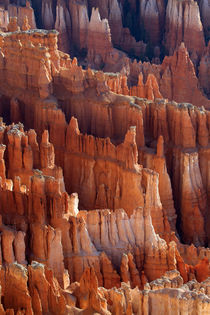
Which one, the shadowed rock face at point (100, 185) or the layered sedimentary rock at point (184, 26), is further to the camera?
the layered sedimentary rock at point (184, 26)

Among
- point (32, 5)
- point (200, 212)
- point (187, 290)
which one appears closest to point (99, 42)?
point (32, 5)

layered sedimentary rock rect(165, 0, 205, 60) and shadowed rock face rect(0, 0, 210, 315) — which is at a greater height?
layered sedimentary rock rect(165, 0, 205, 60)

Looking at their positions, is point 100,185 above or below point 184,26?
below

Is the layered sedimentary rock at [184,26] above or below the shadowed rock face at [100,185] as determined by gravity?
above

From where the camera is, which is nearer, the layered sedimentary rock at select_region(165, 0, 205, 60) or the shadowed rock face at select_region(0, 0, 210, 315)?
the shadowed rock face at select_region(0, 0, 210, 315)

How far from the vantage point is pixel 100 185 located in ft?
101

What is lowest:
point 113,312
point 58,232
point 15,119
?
point 113,312

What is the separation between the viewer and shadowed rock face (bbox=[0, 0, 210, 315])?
21.1 m

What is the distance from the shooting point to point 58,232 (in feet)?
80.3

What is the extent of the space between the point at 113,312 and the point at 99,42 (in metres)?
28.4

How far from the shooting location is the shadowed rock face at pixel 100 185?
21.1m

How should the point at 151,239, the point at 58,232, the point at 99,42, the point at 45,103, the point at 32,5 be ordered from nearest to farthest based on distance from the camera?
the point at 58,232, the point at 151,239, the point at 45,103, the point at 99,42, the point at 32,5

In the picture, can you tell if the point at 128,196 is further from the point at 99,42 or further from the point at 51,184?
the point at 99,42

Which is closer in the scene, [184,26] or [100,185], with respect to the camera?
[100,185]
